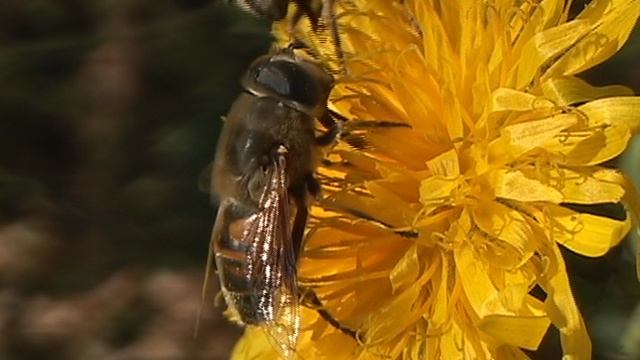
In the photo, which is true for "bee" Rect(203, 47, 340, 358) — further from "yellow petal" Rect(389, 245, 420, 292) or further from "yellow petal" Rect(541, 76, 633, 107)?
"yellow petal" Rect(541, 76, 633, 107)

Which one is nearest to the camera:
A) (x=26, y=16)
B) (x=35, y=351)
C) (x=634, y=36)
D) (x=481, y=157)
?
(x=481, y=157)

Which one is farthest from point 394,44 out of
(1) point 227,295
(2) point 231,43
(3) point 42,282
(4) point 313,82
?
(3) point 42,282

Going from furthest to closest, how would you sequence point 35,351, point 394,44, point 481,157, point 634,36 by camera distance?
1. point 35,351
2. point 634,36
3. point 394,44
4. point 481,157

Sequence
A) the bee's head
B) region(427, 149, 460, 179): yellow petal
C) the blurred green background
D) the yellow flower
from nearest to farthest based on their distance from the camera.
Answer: the yellow flower < region(427, 149, 460, 179): yellow petal < the bee's head < the blurred green background

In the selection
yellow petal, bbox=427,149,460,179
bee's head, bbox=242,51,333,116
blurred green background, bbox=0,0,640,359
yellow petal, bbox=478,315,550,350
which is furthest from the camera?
blurred green background, bbox=0,0,640,359

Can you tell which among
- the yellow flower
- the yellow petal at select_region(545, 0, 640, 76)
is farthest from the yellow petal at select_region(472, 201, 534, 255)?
the yellow petal at select_region(545, 0, 640, 76)

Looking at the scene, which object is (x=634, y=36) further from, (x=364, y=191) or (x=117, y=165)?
(x=117, y=165)

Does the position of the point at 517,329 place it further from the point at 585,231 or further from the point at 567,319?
the point at 585,231
